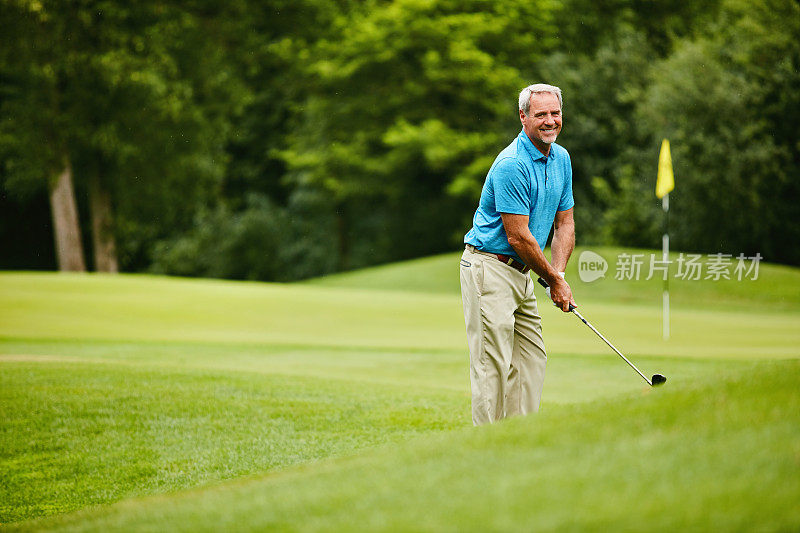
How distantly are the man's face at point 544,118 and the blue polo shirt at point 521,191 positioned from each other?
0.07 meters

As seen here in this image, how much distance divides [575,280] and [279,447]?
18439 millimetres

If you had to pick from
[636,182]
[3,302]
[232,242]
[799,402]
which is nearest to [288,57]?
[232,242]

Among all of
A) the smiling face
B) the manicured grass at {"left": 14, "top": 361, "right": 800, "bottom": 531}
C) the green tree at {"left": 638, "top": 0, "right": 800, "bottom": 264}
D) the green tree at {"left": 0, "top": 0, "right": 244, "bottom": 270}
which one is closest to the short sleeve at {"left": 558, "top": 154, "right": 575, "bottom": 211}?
the smiling face

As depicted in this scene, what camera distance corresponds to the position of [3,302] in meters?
15.4

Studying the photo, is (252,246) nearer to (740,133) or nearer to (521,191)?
(740,133)

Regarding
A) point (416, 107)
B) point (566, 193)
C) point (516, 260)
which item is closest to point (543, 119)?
point (566, 193)

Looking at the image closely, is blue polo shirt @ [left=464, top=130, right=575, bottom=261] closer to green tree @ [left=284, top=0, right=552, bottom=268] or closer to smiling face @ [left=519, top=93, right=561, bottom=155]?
smiling face @ [left=519, top=93, right=561, bottom=155]

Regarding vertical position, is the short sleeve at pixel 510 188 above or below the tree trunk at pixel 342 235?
above

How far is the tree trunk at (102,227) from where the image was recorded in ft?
101

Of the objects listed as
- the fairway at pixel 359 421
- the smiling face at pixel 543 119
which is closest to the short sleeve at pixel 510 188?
the smiling face at pixel 543 119

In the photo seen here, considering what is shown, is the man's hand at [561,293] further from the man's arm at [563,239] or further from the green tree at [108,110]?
the green tree at [108,110]

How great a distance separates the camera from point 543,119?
4.88 m

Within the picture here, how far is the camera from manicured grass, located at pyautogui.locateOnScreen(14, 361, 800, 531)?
8.45ft

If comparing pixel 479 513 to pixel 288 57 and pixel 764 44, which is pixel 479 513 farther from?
pixel 288 57
